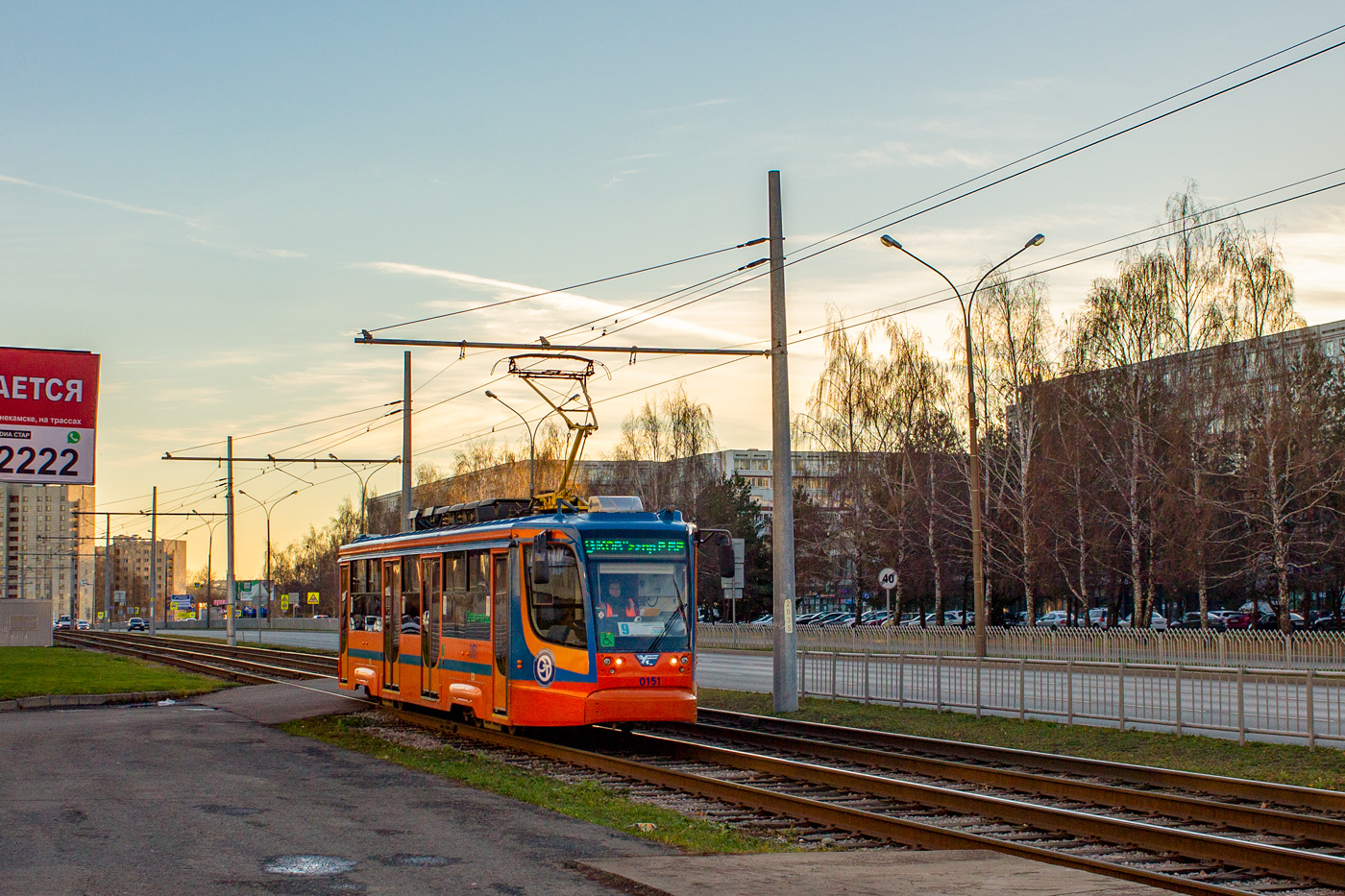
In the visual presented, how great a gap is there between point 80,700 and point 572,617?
14.4 m

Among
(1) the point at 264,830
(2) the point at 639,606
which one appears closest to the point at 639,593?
(2) the point at 639,606

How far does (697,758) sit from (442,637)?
15.8ft

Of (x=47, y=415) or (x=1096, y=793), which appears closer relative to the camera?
(x=1096, y=793)

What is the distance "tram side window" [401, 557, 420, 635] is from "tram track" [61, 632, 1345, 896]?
260 centimetres

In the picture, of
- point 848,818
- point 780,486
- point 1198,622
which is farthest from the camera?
point 1198,622

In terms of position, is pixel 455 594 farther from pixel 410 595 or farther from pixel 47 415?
pixel 47 415

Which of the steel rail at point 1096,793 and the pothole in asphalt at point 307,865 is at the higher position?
the pothole in asphalt at point 307,865

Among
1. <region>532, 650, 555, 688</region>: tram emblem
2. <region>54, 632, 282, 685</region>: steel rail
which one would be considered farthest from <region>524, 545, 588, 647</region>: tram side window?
<region>54, 632, 282, 685</region>: steel rail

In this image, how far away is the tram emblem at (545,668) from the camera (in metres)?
16.2

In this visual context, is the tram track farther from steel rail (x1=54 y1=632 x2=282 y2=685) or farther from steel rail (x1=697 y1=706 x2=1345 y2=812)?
steel rail (x1=54 y1=632 x2=282 y2=685)

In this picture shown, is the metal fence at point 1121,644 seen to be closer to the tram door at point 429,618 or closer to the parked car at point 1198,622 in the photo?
the tram door at point 429,618

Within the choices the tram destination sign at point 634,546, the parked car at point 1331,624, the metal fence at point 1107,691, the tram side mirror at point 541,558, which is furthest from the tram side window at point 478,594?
the parked car at point 1331,624

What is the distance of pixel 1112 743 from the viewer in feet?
55.4

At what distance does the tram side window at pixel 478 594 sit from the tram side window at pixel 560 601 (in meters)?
1.15
